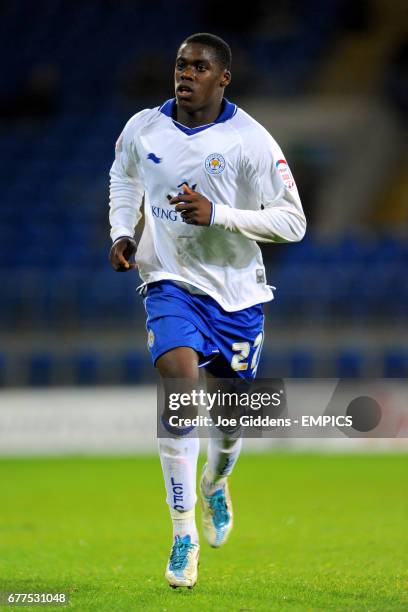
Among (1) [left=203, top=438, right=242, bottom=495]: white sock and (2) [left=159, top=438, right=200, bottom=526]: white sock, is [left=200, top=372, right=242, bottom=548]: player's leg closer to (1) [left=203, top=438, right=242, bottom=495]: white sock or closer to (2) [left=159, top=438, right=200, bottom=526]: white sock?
(1) [left=203, top=438, right=242, bottom=495]: white sock

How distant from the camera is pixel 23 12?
28484 millimetres

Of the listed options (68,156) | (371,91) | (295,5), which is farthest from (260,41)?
(68,156)

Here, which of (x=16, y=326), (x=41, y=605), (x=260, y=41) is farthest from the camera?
(x=260, y=41)

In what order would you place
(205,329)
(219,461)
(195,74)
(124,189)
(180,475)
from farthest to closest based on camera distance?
(219,461) < (124,189) < (205,329) < (195,74) < (180,475)

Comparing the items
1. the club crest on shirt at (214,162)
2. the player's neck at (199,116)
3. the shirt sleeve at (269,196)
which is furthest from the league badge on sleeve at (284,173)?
the player's neck at (199,116)

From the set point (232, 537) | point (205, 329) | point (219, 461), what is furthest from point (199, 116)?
point (232, 537)

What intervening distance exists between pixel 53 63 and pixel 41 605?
23006mm

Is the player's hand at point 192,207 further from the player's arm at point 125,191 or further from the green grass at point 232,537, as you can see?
the green grass at point 232,537

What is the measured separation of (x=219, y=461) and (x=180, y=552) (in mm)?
1012

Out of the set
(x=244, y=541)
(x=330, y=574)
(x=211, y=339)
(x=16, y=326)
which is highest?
(x=211, y=339)

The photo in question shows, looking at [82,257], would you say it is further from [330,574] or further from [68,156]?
[330,574]

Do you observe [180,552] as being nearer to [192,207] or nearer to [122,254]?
[122,254]

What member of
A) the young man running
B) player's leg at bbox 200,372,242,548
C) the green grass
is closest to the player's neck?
the young man running

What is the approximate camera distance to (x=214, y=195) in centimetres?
588
